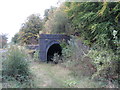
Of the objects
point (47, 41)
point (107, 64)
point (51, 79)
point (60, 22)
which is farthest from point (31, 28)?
point (107, 64)

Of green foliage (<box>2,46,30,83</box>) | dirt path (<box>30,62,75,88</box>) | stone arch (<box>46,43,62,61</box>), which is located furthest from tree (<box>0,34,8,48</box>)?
stone arch (<box>46,43,62,61</box>)

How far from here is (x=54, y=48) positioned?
7.71 m

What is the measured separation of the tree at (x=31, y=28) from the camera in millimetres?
10113

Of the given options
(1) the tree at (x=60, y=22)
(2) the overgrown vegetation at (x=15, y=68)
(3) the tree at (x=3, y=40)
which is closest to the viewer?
(3) the tree at (x=3, y=40)

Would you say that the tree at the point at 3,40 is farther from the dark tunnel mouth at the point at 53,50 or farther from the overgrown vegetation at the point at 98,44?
the dark tunnel mouth at the point at 53,50

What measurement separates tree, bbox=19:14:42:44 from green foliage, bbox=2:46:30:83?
6566mm

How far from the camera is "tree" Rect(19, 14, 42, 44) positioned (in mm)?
10113

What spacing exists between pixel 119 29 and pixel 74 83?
2.50m

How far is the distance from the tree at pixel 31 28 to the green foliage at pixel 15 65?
6.57 m

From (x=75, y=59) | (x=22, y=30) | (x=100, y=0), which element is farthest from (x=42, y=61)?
(x=22, y=30)

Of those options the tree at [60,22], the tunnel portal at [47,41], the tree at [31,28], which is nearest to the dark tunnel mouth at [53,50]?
the tunnel portal at [47,41]

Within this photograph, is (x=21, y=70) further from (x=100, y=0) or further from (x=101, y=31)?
(x=100, y=0)

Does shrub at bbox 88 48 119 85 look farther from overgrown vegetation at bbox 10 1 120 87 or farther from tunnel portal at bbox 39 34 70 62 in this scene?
tunnel portal at bbox 39 34 70 62

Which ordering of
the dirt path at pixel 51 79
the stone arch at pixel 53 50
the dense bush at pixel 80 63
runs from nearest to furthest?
the dirt path at pixel 51 79
the dense bush at pixel 80 63
the stone arch at pixel 53 50
